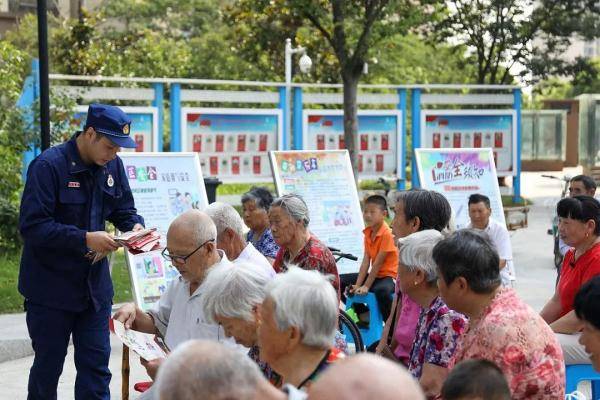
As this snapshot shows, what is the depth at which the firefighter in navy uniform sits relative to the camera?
6.14 meters

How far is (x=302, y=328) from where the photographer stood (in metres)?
3.73

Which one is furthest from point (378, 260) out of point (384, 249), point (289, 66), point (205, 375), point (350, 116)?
point (289, 66)

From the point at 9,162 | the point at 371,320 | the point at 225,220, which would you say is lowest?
the point at 371,320

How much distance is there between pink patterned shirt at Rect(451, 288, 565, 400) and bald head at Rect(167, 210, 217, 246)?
5.09ft

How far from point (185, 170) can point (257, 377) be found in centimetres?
751

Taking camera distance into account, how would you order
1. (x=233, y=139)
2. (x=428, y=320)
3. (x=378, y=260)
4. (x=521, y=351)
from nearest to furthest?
(x=521, y=351) < (x=428, y=320) < (x=378, y=260) < (x=233, y=139)

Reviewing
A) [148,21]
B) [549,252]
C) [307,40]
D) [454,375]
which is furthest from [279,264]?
[148,21]

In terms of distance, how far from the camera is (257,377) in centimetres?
293

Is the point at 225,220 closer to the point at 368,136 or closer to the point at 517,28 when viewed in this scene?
the point at 368,136

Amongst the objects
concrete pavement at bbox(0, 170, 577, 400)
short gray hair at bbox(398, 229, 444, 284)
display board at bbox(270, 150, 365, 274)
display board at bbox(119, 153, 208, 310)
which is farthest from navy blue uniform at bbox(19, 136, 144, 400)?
display board at bbox(270, 150, 365, 274)

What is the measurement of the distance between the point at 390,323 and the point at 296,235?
1.01m

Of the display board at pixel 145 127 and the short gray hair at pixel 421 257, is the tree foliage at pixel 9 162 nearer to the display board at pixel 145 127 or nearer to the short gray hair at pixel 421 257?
the display board at pixel 145 127

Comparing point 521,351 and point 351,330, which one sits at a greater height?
point 521,351

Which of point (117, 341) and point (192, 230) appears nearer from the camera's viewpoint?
point (192, 230)
